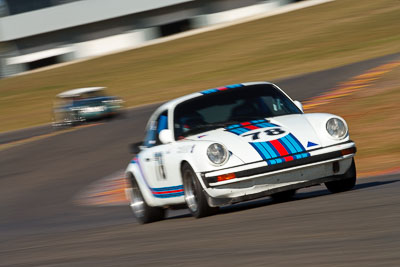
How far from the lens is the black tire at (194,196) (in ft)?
24.5

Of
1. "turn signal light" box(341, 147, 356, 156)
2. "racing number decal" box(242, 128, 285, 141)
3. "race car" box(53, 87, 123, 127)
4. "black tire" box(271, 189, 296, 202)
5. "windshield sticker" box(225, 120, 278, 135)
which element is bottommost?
"race car" box(53, 87, 123, 127)

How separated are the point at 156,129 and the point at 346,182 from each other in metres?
2.04

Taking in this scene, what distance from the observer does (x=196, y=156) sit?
7.45m

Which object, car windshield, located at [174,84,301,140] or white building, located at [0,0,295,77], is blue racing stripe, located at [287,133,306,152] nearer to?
car windshield, located at [174,84,301,140]

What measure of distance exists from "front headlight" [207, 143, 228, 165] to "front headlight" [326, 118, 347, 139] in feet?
3.16

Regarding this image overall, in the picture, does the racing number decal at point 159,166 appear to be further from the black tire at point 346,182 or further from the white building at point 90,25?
the white building at point 90,25

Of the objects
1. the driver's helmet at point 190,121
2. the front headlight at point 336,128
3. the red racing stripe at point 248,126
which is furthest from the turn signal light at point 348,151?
the driver's helmet at point 190,121

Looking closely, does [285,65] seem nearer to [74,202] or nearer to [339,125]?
[74,202]

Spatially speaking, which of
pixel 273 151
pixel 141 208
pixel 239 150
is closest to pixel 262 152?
pixel 273 151

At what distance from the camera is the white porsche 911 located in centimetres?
732

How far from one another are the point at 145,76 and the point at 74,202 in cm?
2771

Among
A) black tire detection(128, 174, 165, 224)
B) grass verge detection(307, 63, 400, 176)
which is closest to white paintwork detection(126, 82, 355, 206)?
black tire detection(128, 174, 165, 224)

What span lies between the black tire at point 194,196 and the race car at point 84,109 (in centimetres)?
1934

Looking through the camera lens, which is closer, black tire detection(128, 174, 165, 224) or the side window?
the side window
